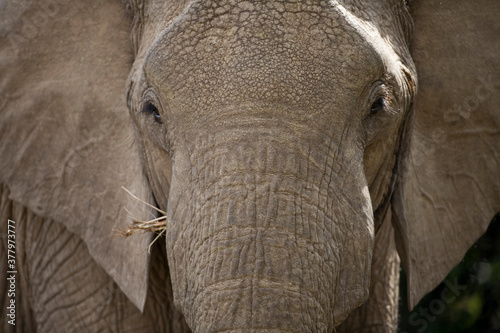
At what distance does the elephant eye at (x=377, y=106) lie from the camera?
266cm

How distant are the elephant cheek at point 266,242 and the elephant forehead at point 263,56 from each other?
160 mm

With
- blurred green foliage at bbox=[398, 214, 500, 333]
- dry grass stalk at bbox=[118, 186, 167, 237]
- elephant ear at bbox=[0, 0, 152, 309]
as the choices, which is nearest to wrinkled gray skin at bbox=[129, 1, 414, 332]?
dry grass stalk at bbox=[118, 186, 167, 237]

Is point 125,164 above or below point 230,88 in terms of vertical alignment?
below

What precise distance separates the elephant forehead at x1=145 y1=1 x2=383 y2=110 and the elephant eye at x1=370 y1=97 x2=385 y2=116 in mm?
102

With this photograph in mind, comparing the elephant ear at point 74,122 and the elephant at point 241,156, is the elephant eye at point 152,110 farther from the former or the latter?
the elephant ear at point 74,122

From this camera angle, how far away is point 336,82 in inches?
97.6

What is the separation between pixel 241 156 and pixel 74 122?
1060 millimetres

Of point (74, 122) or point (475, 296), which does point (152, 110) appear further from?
point (475, 296)

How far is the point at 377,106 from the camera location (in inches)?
105

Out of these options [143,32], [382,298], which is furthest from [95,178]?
[382,298]

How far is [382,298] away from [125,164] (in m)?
1.15

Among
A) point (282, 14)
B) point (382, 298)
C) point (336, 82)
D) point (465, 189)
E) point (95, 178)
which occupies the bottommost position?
point (382, 298)

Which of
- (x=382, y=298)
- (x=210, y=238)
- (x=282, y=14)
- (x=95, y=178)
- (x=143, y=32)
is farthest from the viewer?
(x=382, y=298)

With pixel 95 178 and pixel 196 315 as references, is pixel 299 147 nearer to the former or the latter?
pixel 196 315
